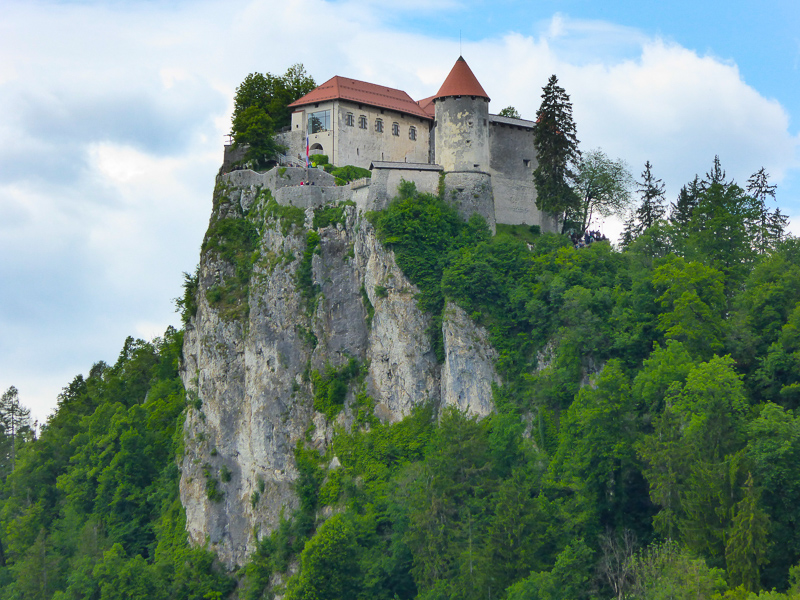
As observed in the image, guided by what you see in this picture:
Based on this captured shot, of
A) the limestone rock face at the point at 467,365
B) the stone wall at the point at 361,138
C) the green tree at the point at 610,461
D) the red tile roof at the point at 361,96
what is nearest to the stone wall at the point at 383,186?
the stone wall at the point at 361,138

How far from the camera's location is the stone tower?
225 feet

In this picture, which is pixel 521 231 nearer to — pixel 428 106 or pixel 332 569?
pixel 428 106

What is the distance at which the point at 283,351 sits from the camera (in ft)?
230

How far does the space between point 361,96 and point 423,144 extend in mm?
5052

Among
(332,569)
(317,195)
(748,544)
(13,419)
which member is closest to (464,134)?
(317,195)

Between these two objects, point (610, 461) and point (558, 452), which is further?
point (558, 452)

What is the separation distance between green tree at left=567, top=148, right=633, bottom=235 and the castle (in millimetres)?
6645

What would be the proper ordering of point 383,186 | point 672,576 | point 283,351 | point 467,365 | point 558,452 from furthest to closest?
point 283,351 < point 383,186 < point 467,365 < point 558,452 < point 672,576

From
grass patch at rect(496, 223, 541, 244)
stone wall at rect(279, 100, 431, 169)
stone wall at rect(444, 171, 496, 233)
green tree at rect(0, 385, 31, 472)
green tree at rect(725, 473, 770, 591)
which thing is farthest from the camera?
green tree at rect(0, 385, 31, 472)

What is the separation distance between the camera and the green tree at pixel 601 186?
7844cm

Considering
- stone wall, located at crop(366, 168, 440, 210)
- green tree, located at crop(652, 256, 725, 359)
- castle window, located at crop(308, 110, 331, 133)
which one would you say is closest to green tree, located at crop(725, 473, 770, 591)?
green tree, located at crop(652, 256, 725, 359)

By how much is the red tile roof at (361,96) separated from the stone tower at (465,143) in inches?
262

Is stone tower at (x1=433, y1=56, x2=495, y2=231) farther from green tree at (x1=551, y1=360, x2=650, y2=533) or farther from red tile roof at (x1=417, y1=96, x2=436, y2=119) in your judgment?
green tree at (x1=551, y1=360, x2=650, y2=533)

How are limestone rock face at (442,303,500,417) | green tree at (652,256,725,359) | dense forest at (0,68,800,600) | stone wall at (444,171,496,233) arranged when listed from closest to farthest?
dense forest at (0,68,800,600), green tree at (652,256,725,359), limestone rock face at (442,303,500,417), stone wall at (444,171,496,233)
